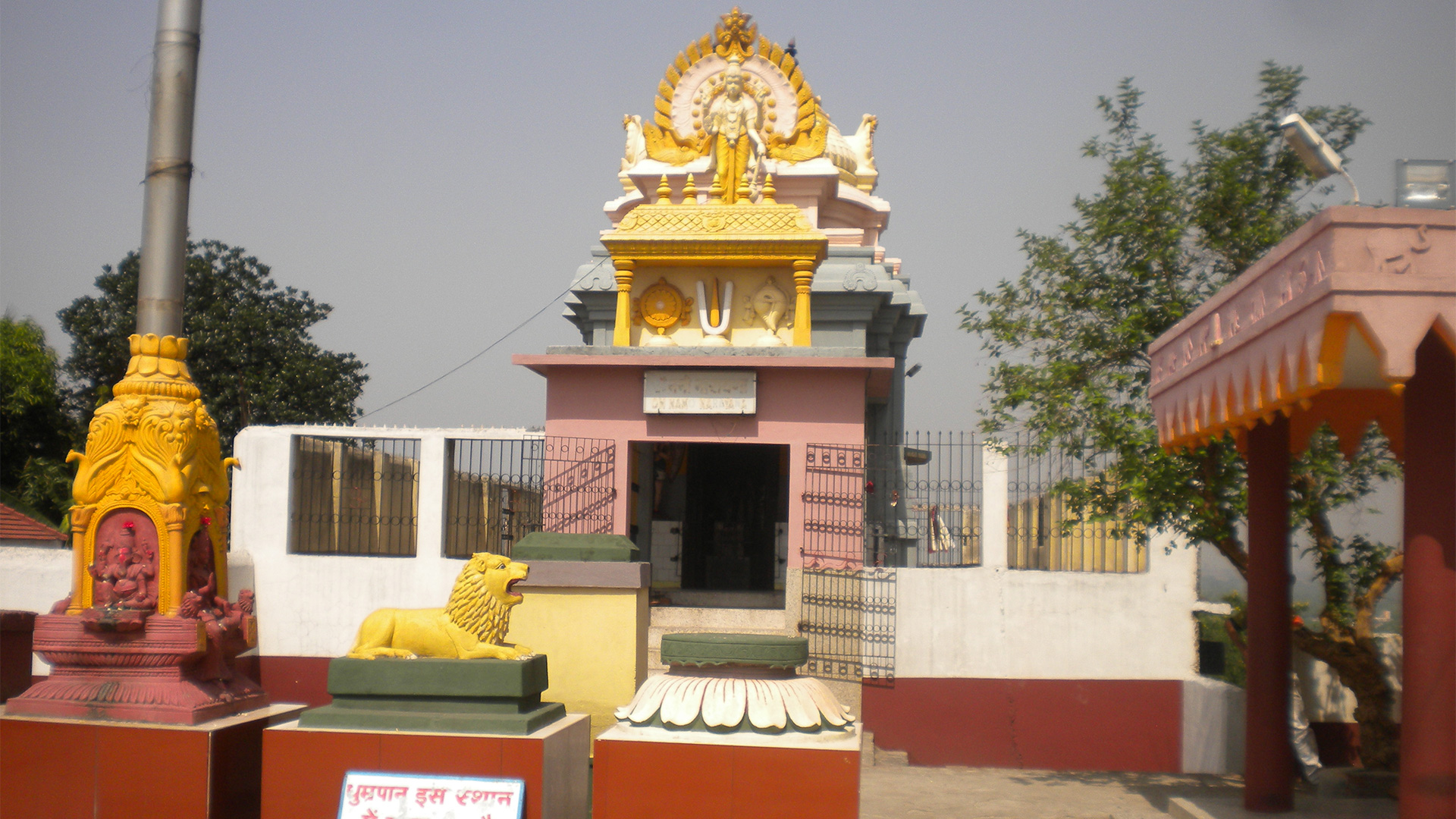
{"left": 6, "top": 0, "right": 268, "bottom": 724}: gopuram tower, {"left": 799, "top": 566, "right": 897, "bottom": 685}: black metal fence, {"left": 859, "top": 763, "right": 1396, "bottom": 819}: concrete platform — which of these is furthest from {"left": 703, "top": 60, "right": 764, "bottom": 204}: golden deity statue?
{"left": 6, "top": 0, "right": 268, "bottom": 724}: gopuram tower

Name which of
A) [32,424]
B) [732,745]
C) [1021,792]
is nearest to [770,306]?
[1021,792]

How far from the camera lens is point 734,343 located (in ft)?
44.6

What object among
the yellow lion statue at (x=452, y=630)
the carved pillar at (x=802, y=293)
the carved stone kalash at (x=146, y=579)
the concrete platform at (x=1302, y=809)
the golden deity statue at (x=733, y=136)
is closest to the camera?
the yellow lion statue at (x=452, y=630)

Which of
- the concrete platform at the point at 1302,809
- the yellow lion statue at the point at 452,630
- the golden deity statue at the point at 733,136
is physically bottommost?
the concrete platform at the point at 1302,809

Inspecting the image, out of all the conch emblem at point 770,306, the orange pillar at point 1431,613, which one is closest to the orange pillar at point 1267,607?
the orange pillar at point 1431,613

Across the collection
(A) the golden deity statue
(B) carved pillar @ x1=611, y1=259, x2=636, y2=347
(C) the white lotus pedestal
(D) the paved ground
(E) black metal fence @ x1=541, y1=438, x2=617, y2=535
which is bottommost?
(D) the paved ground

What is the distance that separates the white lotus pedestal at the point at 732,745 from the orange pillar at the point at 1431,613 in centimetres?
267

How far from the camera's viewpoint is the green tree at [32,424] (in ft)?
70.1

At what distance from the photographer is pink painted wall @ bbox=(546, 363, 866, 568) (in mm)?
12539

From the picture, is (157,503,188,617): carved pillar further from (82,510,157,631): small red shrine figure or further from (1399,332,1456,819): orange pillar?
(1399,332,1456,819): orange pillar

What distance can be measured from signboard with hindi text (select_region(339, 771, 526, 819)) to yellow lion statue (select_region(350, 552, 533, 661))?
584 mm

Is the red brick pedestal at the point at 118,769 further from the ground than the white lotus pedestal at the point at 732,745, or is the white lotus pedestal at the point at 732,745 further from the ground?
the white lotus pedestal at the point at 732,745

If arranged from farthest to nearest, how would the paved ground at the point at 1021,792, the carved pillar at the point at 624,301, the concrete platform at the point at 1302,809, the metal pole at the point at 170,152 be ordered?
the carved pillar at the point at 624,301
the paved ground at the point at 1021,792
the concrete platform at the point at 1302,809
the metal pole at the point at 170,152

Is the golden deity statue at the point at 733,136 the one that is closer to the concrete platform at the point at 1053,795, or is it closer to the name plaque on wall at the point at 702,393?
the name plaque on wall at the point at 702,393
